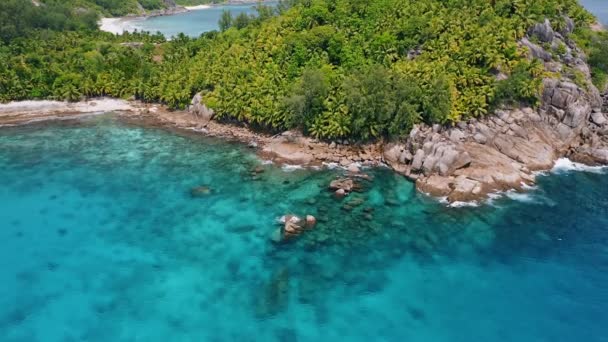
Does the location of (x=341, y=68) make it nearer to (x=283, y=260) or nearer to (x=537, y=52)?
(x=537, y=52)

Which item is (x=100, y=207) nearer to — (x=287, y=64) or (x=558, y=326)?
(x=287, y=64)

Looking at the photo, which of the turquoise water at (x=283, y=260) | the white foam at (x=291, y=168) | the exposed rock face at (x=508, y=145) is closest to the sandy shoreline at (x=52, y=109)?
the turquoise water at (x=283, y=260)

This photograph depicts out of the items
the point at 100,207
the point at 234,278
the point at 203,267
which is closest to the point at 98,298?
the point at 203,267

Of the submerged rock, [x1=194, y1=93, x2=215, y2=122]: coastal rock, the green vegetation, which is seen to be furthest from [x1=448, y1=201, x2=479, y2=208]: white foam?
[x1=194, y1=93, x2=215, y2=122]: coastal rock

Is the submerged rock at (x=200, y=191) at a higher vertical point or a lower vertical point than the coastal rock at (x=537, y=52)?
lower

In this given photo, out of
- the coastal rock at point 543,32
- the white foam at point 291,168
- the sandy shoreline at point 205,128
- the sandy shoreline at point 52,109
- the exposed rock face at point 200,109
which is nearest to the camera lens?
the white foam at point 291,168

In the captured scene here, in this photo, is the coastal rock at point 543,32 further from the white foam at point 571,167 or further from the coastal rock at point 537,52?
the white foam at point 571,167

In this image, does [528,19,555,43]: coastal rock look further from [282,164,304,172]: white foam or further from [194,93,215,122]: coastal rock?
[194,93,215,122]: coastal rock

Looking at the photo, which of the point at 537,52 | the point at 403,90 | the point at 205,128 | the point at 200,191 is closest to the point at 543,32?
the point at 537,52
